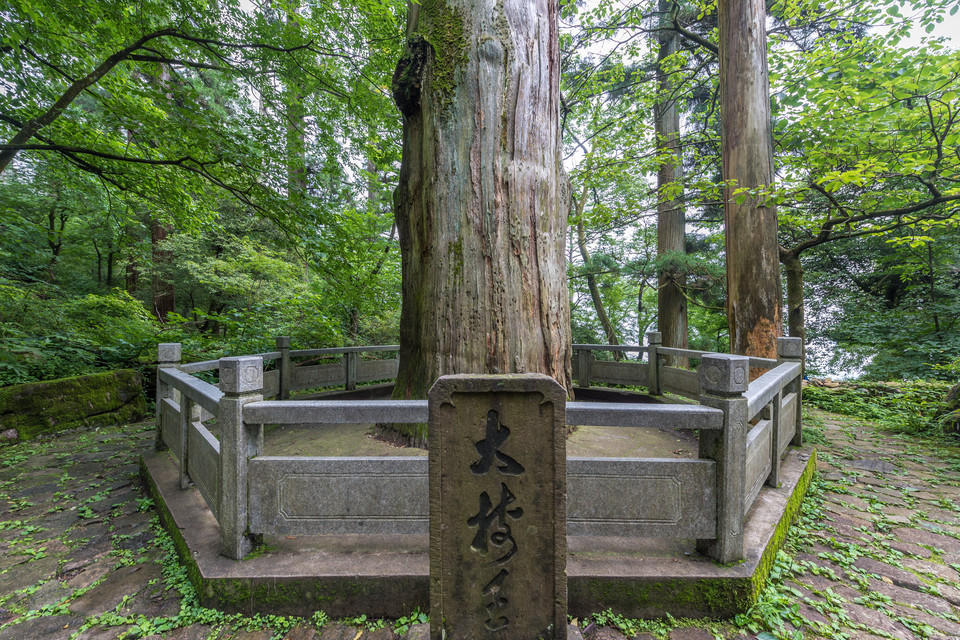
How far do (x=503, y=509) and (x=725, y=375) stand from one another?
4.67 ft

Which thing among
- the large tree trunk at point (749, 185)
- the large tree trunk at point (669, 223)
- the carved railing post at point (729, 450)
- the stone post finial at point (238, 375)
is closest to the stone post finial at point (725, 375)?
the carved railing post at point (729, 450)

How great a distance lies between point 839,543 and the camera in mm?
2865

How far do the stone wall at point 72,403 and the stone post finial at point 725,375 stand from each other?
821cm

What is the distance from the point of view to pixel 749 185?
189 inches

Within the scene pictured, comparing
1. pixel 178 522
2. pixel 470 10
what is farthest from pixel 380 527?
pixel 470 10

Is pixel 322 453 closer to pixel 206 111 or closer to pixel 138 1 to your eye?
pixel 206 111

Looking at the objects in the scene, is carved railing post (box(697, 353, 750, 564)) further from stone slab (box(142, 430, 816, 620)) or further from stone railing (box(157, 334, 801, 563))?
stone slab (box(142, 430, 816, 620))

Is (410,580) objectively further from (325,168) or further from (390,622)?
(325,168)

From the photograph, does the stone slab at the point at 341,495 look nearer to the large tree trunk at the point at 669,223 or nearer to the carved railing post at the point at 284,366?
the carved railing post at the point at 284,366

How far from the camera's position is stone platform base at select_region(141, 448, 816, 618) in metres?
2.07

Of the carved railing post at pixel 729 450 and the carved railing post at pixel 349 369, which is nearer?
the carved railing post at pixel 729 450

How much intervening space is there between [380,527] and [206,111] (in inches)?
266

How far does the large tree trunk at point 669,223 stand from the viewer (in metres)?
9.26

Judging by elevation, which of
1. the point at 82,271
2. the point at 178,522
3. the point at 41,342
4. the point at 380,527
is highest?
the point at 82,271
